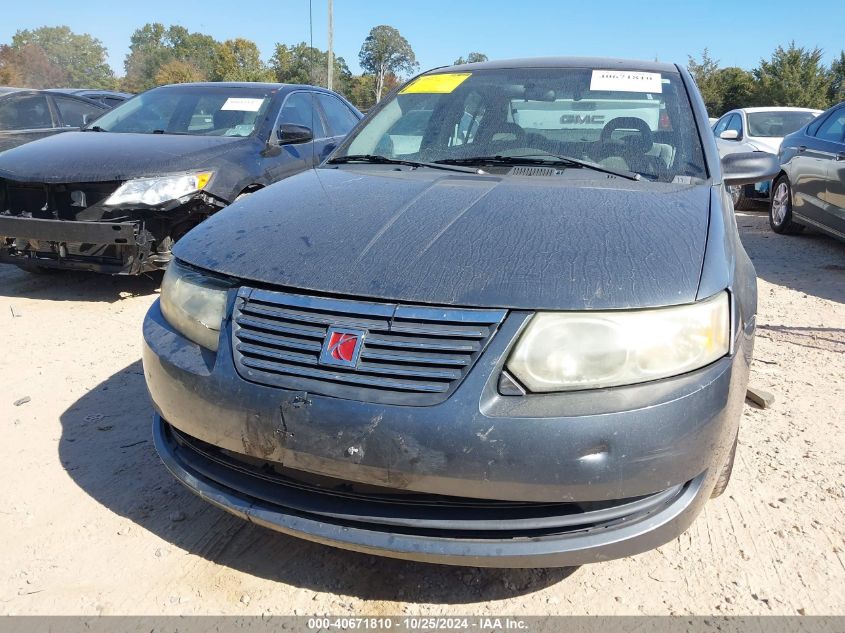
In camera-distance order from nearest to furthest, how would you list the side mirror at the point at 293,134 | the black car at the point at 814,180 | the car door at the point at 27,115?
the side mirror at the point at 293,134 → the black car at the point at 814,180 → the car door at the point at 27,115

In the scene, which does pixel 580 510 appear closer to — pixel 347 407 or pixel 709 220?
pixel 347 407

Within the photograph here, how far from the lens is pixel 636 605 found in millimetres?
1895

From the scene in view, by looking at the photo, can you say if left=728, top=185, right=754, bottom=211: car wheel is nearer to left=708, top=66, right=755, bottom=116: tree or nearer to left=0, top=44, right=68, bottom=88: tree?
left=708, top=66, right=755, bottom=116: tree

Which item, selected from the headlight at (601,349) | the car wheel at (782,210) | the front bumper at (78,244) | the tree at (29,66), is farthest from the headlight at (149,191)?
the tree at (29,66)

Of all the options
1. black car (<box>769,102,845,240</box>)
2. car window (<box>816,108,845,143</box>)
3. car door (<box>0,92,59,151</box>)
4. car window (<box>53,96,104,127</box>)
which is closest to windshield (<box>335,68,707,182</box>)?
black car (<box>769,102,845,240</box>)

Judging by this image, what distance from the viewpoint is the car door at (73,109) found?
7.80 m

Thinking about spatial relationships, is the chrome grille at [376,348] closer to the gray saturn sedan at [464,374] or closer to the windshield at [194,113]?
the gray saturn sedan at [464,374]

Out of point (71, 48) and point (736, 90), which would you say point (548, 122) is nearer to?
point (736, 90)

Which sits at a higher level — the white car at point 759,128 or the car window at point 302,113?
the car window at point 302,113

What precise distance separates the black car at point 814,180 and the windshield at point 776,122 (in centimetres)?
285

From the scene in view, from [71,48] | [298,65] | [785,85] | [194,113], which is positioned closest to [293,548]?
[194,113]

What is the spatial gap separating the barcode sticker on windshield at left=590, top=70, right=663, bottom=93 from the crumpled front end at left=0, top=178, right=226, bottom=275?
2.76 m

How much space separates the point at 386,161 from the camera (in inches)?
112

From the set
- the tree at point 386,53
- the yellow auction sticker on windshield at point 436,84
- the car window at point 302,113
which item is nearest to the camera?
the yellow auction sticker on windshield at point 436,84
